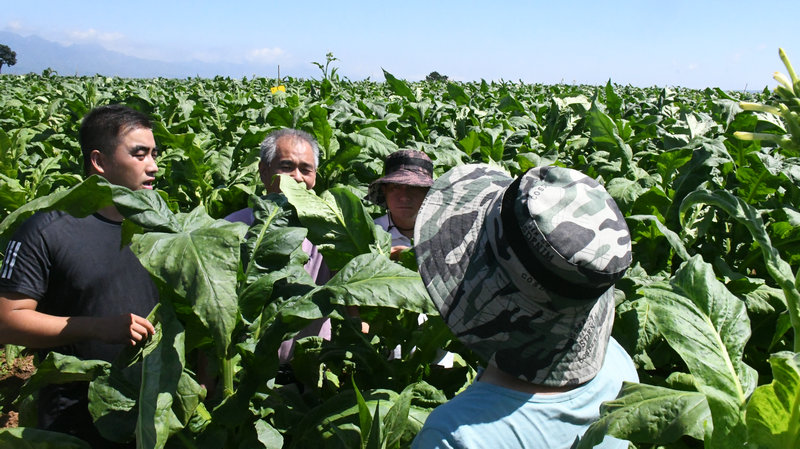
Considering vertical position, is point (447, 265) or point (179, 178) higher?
point (447, 265)

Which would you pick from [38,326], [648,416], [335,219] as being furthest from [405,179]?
[648,416]

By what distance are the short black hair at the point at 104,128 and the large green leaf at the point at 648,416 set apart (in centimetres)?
237

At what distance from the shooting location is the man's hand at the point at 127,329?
6.40 feet

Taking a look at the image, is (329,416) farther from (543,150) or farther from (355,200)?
(543,150)

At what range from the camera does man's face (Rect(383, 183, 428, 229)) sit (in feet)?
10.9

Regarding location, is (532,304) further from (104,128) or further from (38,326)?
(104,128)

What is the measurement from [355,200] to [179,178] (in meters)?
2.90

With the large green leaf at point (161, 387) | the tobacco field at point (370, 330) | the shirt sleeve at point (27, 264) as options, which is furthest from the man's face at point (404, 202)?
the large green leaf at point (161, 387)

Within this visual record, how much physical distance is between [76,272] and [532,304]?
180 centimetres

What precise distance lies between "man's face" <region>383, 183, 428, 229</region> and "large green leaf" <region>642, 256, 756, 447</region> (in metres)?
1.84

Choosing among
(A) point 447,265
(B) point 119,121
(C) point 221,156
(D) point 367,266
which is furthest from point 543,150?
(A) point 447,265

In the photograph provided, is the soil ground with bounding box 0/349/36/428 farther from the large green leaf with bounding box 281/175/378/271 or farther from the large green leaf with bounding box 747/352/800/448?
the large green leaf with bounding box 747/352/800/448

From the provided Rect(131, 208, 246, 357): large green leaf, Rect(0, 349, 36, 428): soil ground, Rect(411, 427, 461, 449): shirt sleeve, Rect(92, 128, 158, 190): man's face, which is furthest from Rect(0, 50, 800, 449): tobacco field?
Rect(0, 349, 36, 428): soil ground

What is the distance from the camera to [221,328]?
1.33 meters
